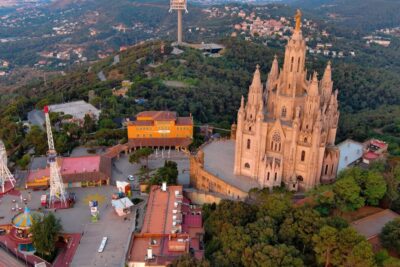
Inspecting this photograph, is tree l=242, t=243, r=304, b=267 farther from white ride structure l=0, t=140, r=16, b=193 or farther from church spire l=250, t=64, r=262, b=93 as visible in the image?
white ride structure l=0, t=140, r=16, b=193

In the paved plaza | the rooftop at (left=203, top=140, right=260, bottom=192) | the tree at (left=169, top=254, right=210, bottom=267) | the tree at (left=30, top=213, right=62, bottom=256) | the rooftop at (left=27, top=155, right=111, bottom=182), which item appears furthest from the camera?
the rooftop at (left=27, top=155, right=111, bottom=182)

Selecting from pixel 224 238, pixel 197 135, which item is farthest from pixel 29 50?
pixel 224 238

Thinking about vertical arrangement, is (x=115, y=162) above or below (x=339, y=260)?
below

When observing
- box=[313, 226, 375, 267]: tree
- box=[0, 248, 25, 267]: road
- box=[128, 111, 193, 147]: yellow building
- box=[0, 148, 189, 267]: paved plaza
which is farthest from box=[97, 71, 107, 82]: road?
box=[313, 226, 375, 267]: tree

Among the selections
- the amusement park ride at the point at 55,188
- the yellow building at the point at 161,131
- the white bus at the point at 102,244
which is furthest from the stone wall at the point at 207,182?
the amusement park ride at the point at 55,188

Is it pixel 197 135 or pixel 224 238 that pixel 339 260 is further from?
pixel 197 135

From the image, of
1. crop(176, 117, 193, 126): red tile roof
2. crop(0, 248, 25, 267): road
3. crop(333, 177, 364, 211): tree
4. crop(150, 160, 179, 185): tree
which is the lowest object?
crop(0, 248, 25, 267): road
